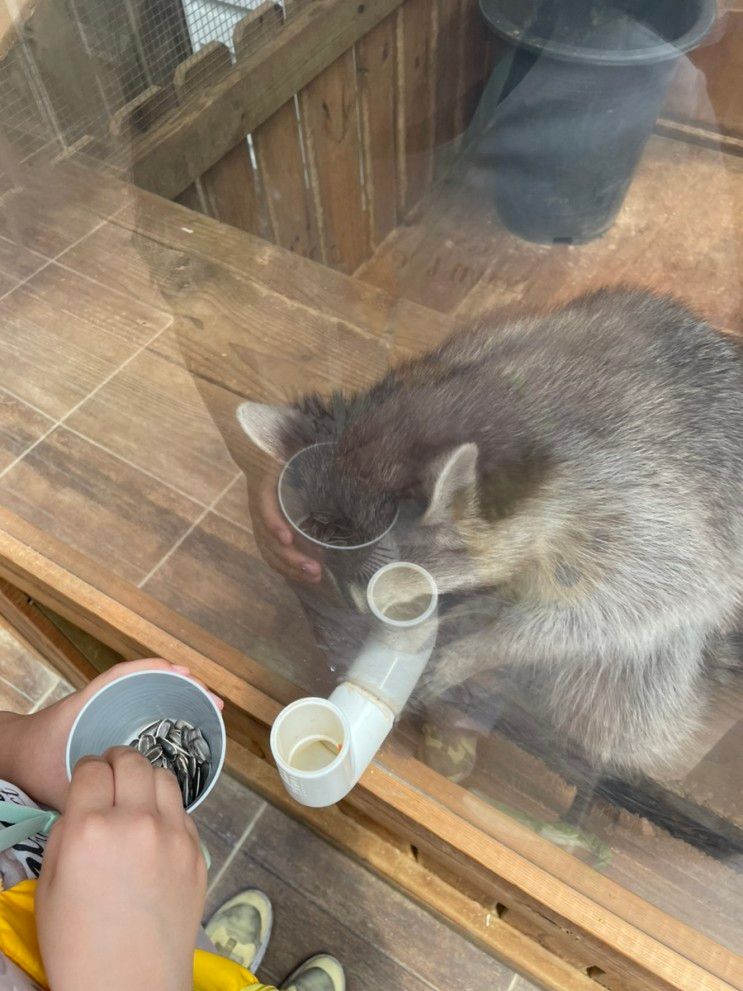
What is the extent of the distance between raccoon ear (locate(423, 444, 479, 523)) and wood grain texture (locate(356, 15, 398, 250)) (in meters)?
0.77

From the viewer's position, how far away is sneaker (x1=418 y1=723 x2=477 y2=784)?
90 cm

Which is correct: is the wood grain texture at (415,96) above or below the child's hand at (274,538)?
above

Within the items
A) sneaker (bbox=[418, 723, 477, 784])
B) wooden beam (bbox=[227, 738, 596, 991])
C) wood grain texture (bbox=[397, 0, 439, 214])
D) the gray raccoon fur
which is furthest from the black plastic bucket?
wooden beam (bbox=[227, 738, 596, 991])

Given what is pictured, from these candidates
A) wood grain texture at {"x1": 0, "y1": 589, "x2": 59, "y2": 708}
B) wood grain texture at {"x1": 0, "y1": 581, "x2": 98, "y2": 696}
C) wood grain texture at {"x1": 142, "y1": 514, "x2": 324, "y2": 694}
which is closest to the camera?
wood grain texture at {"x1": 142, "y1": 514, "x2": 324, "y2": 694}

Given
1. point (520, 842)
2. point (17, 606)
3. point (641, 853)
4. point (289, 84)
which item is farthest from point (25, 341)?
point (641, 853)

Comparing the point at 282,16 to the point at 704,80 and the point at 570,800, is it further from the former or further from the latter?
the point at 570,800

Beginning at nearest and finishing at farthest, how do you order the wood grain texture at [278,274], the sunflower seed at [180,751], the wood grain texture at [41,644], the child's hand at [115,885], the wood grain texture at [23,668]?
the child's hand at [115,885] < the sunflower seed at [180,751] < the wood grain texture at [278,274] < the wood grain texture at [41,644] < the wood grain texture at [23,668]

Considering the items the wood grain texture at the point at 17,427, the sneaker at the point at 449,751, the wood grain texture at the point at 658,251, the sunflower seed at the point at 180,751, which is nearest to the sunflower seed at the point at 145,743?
the sunflower seed at the point at 180,751

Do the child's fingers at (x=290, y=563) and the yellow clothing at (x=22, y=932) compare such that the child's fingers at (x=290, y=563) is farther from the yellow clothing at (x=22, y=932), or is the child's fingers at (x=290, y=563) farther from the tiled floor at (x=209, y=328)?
the yellow clothing at (x=22, y=932)

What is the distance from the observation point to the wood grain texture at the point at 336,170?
1258mm

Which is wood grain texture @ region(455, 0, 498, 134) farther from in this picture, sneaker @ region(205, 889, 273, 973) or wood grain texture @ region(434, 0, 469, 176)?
sneaker @ region(205, 889, 273, 973)

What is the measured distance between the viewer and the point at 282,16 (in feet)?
3.62

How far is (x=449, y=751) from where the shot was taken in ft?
2.97

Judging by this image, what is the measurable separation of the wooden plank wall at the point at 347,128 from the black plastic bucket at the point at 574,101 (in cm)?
8
